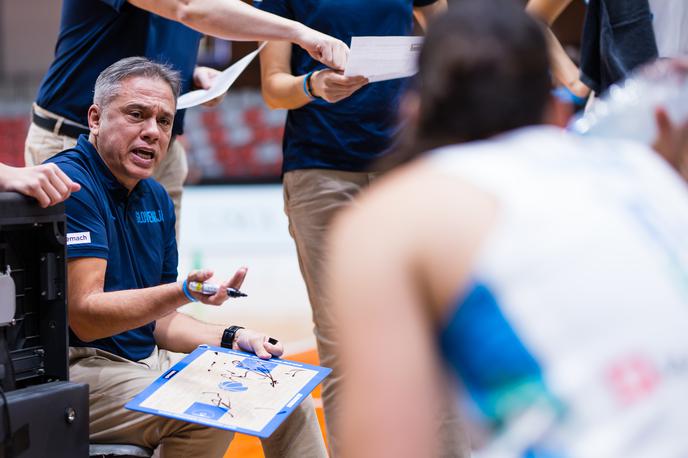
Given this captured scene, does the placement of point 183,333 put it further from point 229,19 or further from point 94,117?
point 229,19

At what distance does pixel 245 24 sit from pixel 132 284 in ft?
2.70

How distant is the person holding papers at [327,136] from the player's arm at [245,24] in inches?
8.7

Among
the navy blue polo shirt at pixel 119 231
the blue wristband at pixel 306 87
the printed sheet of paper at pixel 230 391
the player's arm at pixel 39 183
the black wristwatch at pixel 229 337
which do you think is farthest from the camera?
the blue wristband at pixel 306 87

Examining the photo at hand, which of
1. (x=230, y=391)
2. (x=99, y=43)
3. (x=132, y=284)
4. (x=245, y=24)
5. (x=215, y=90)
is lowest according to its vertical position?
(x=230, y=391)

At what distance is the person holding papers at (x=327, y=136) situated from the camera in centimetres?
305

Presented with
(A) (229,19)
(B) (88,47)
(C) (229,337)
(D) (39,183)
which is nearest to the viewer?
(D) (39,183)

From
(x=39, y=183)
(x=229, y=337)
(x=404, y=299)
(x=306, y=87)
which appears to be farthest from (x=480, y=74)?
(x=306, y=87)

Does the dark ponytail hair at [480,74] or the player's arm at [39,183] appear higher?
the dark ponytail hair at [480,74]

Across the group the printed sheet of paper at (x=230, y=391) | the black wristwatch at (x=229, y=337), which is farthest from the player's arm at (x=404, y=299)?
the black wristwatch at (x=229, y=337)

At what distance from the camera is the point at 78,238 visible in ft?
7.71

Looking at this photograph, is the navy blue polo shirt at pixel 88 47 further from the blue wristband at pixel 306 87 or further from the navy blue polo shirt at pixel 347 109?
the blue wristband at pixel 306 87

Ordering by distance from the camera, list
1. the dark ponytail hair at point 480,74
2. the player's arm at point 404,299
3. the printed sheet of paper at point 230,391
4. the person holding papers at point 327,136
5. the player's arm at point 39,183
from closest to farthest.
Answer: the player's arm at point 404,299 → the dark ponytail hair at point 480,74 → the player's arm at point 39,183 → the printed sheet of paper at point 230,391 → the person holding papers at point 327,136

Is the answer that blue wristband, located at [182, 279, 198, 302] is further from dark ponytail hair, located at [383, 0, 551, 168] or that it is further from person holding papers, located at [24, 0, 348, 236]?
dark ponytail hair, located at [383, 0, 551, 168]

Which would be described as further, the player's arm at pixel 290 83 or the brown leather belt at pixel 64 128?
the brown leather belt at pixel 64 128
